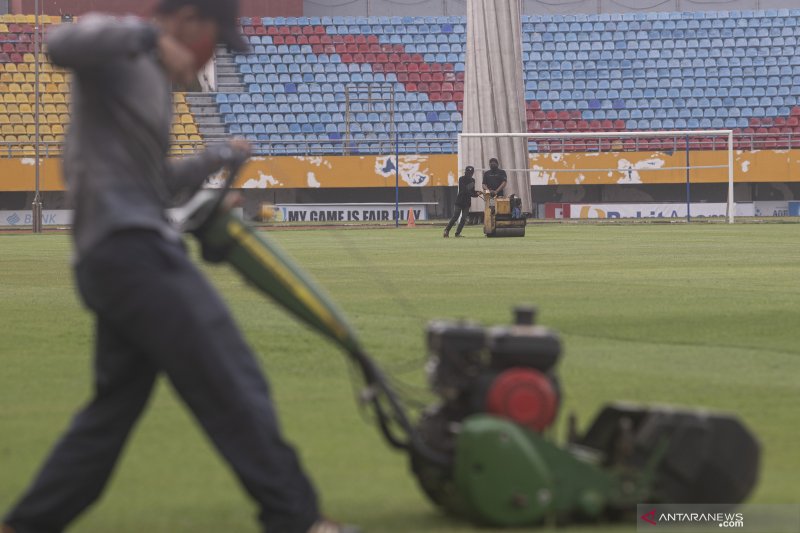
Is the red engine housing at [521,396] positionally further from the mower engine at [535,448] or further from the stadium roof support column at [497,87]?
the stadium roof support column at [497,87]

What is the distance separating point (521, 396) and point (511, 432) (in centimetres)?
13

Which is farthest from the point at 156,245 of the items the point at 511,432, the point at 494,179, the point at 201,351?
the point at 494,179

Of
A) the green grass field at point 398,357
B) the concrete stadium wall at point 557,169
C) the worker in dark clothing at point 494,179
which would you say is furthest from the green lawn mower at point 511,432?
the concrete stadium wall at point 557,169

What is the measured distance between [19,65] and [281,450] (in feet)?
157

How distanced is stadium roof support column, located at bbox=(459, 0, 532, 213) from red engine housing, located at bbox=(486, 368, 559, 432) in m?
39.0

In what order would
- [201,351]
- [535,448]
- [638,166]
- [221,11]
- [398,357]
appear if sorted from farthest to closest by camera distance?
[638,166] → [398,357] → [535,448] → [221,11] → [201,351]

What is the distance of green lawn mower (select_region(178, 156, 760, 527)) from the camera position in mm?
4449

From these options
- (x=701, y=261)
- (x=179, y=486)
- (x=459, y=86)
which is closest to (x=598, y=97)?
(x=459, y=86)

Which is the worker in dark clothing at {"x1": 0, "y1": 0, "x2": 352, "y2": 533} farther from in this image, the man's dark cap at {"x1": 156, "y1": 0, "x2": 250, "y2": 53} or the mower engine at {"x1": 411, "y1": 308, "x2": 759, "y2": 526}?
the mower engine at {"x1": 411, "y1": 308, "x2": 759, "y2": 526}

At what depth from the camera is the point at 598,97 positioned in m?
50.8

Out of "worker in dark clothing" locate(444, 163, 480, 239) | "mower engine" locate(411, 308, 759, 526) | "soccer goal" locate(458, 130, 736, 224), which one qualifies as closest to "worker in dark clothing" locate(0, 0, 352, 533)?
"mower engine" locate(411, 308, 759, 526)

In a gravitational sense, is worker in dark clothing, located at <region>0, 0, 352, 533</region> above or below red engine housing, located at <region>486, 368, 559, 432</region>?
above

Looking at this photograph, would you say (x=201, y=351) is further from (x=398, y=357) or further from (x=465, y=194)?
(x=465, y=194)

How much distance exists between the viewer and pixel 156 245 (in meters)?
4.22
